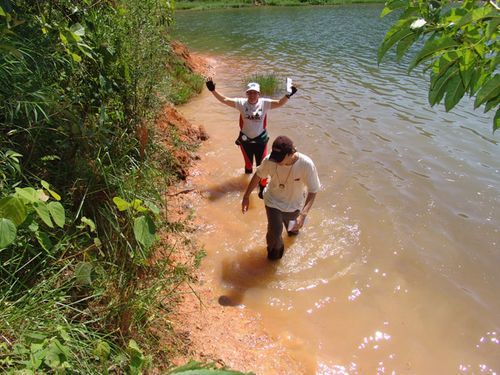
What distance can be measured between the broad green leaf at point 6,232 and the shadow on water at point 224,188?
4.32 metres

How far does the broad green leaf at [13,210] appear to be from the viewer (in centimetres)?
195

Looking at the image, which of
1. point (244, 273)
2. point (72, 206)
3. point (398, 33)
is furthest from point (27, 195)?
point (244, 273)

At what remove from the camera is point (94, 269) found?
2.85 m

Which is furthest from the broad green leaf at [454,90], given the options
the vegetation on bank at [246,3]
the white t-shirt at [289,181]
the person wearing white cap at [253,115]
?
the vegetation on bank at [246,3]

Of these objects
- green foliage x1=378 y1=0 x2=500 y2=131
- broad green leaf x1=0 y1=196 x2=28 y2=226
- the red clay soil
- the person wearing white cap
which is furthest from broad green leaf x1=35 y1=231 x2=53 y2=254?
the person wearing white cap

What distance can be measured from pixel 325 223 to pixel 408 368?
247cm

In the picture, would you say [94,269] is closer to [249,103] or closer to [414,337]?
[414,337]

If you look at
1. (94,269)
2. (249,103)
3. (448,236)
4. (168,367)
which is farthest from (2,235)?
(448,236)

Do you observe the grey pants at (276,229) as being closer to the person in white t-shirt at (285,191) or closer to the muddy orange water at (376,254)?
the person in white t-shirt at (285,191)

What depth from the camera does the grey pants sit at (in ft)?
15.3

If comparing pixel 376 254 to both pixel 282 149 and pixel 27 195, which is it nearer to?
pixel 282 149

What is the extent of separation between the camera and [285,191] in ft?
15.2

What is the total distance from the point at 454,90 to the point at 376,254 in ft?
13.0

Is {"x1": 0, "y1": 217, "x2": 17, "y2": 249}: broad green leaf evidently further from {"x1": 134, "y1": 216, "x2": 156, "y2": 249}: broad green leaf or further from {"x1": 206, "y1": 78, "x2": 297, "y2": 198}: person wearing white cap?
{"x1": 206, "y1": 78, "x2": 297, "y2": 198}: person wearing white cap
